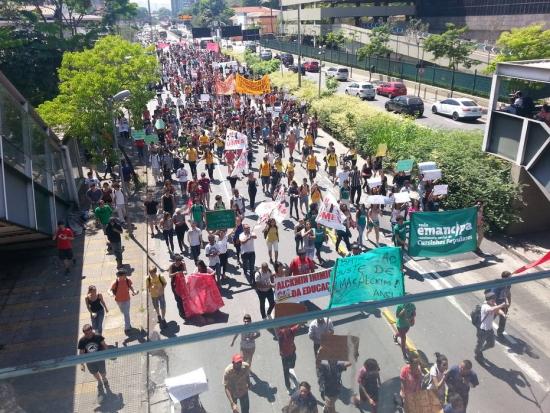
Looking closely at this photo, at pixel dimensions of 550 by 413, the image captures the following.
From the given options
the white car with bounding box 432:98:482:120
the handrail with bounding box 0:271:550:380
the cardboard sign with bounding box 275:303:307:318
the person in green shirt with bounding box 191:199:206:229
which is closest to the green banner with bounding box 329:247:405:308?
the cardboard sign with bounding box 275:303:307:318

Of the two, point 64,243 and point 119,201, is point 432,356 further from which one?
point 119,201

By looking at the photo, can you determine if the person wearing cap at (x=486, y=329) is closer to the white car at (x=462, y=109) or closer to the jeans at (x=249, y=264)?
the jeans at (x=249, y=264)

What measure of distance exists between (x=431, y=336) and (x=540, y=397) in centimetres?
98

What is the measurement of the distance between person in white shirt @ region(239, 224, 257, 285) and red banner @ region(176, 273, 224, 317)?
1.69 metres

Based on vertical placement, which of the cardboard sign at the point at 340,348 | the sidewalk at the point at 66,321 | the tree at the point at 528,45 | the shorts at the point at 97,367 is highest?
the tree at the point at 528,45

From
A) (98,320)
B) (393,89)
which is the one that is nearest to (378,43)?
(393,89)

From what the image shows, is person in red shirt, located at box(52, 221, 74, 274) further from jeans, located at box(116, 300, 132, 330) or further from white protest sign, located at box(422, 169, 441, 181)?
white protest sign, located at box(422, 169, 441, 181)

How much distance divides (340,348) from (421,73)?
45.8 metres

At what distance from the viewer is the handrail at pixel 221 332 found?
2.96 m

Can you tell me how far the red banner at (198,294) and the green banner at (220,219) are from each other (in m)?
2.71

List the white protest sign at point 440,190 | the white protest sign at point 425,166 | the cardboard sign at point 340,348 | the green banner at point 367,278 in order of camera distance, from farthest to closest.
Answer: the white protest sign at point 425,166, the white protest sign at point 440,190, the green banner at point 367,278, the cardboard sign at point 340,348

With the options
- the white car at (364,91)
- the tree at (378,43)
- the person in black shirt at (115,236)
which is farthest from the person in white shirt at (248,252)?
the tree at (378,43)

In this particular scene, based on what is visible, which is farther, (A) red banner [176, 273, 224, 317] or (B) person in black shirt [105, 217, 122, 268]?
(B) person in black shirt [105, 217, 122, 268]

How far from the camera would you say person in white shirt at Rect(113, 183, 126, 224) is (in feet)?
51.0
